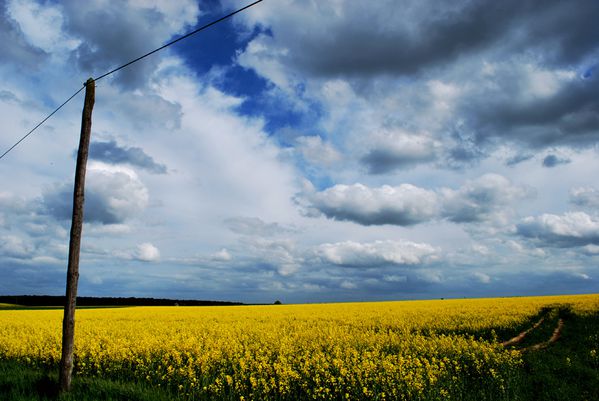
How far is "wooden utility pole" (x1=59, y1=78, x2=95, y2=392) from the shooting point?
10.3 m

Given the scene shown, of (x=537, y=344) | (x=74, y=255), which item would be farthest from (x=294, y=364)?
(x=537, y=344)

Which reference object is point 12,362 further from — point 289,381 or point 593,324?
point 593,324

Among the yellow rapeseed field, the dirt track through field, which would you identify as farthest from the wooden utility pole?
the dirt track through field

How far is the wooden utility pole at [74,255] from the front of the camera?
10.3 m

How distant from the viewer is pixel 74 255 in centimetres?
1078

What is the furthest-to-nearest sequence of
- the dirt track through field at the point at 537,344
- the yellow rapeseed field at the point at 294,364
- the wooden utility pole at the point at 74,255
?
1. the dirt track through field at the point at 537,344
2. the wooden utility pole at the point at 74,255
3. the yellow rapeseed field at the point at 294,364

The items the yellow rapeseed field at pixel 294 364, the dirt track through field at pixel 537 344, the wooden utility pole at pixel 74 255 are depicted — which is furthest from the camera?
the dirt track through field at pixel 537 344

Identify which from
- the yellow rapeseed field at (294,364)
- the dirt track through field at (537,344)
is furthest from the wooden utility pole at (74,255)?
the dirt track through field at (537,344)

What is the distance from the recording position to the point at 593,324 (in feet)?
71.4

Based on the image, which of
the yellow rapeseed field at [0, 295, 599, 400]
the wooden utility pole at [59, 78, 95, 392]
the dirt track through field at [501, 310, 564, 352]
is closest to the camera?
the yellow rapeseed field at [0, 295, 599, 400]

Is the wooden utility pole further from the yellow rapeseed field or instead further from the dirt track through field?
the dirt track through field

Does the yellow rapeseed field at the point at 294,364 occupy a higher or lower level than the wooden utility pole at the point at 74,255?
lower

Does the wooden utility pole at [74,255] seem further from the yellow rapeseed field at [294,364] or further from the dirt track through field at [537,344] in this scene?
the dirt track through field at [537,344]

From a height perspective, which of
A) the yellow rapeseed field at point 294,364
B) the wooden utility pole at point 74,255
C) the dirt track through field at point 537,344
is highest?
the wooden utility pole at point 74,255
